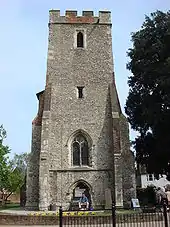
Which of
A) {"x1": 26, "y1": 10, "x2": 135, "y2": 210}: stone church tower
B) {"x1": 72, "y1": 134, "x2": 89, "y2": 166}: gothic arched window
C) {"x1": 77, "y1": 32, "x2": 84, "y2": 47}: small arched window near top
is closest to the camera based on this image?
{"x1": 26, "y1": 10, "x2": 135, "y2": 210}: stone church tower

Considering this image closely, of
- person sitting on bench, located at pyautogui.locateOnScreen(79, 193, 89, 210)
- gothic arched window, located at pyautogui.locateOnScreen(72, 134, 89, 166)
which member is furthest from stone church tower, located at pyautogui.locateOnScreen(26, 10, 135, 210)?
person sitting on bench, located at pyautogui.locateOnScreen(79, 193, 89, 210)

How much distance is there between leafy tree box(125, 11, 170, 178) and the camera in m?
23.6

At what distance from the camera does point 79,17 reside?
95.9 feet

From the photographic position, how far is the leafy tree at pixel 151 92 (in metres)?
23.6

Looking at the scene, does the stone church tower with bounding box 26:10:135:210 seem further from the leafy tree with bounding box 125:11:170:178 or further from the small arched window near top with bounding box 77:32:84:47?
the leafy tree with bounding box 125:11:170:178

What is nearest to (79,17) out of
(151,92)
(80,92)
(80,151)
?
(80,92)

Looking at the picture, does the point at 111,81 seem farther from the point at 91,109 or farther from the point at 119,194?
the point at 119,194

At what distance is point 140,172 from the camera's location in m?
52.7

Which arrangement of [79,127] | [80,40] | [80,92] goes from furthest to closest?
[80,40], [80,92], [79,127]

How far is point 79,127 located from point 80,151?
1.95 m

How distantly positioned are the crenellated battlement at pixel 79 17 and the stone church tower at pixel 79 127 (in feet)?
0.31

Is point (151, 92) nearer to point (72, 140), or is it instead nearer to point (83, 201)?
point (72, 140)

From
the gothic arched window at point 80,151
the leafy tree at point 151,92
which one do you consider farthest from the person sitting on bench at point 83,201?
the leafy tree at point 151,92

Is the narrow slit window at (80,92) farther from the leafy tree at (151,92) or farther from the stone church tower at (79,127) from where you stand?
the leafy tree at (151,92)
